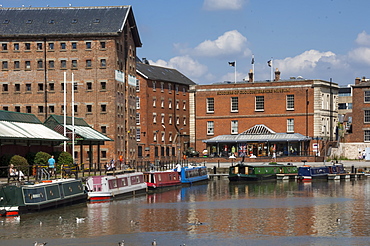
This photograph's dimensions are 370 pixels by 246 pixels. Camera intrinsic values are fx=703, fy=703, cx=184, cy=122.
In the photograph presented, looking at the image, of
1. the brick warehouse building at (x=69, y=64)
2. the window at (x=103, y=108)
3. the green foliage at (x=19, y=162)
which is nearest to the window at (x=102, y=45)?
the brick warehouse building at (x=69, y=64)

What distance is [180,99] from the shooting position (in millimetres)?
127625

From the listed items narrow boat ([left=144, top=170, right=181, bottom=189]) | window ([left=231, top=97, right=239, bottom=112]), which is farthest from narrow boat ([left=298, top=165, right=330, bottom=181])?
window ([left=231, top=97, right=239, bottom=112])

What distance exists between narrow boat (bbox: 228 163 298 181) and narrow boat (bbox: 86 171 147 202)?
21.1 metres

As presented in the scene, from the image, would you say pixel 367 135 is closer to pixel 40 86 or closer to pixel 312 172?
pixel 312 172

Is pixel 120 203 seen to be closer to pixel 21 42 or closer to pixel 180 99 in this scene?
pixel 21 42

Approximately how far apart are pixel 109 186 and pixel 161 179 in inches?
545

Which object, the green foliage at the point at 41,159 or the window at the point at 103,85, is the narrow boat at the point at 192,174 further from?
the green foliage at the point at 41,159

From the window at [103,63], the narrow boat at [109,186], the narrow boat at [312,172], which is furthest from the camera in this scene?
the window at [103,63]

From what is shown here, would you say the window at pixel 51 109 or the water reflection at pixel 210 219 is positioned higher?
Answer: the window at pixel 51 109

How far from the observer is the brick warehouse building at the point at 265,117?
352ft

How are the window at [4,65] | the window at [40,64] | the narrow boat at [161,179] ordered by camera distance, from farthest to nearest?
the window at [4,65], the window at [40,64], the narrow boat at [161,179]

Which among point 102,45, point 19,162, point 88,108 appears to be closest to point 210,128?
point 88,108

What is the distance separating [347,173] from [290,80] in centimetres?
2369

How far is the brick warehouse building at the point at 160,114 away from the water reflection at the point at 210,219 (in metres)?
44.8
